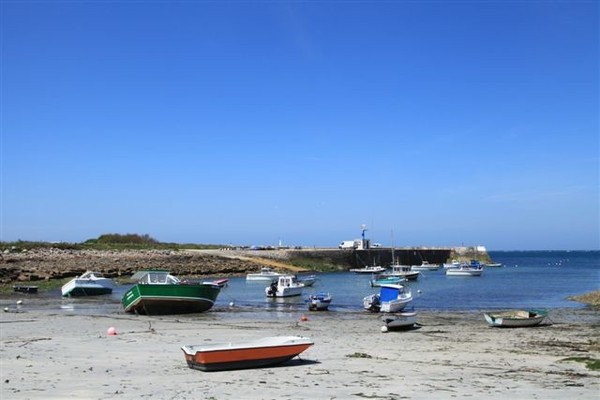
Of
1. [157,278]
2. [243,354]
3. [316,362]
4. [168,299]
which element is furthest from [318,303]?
[243,354]

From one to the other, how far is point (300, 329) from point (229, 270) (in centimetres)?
5811

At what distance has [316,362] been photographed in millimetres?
17641

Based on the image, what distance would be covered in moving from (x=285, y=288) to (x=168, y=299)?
16.1m

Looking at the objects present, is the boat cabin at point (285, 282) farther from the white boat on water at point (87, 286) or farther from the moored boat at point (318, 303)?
the white boat on water at point (87, 286)

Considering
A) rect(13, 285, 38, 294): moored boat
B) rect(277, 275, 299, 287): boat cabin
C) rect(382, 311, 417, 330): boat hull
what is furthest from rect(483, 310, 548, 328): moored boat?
rect(13, 285, 38, 294): moored boat

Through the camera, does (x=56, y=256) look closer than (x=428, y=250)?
Yes

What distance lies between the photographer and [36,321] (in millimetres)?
28859

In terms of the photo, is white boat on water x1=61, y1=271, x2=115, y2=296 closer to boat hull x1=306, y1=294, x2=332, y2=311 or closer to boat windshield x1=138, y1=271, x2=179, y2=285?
boat windshield x1=138, y1=271, x2=179, y2=285

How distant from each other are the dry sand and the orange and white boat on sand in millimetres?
270

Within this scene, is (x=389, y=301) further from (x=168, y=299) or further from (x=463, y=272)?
(x=463, y=272)

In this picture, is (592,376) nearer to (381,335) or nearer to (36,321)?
(381,335)

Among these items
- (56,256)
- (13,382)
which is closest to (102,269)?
(56,256)

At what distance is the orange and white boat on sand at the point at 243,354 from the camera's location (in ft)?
52.0

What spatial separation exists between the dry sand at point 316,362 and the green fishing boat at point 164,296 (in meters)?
3.33
